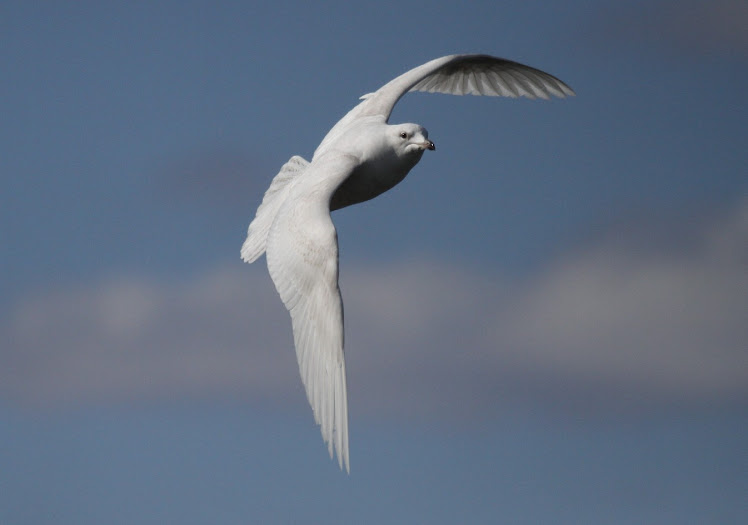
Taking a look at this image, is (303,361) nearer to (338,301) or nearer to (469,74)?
(338,301)

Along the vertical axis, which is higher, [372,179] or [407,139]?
[407,139]

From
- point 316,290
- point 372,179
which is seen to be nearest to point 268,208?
point 372,179

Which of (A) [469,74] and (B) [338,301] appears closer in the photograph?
(B) [338,301]

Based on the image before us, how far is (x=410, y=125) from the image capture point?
15.9m

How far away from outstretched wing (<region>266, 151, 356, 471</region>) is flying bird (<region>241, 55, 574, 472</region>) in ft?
0.04

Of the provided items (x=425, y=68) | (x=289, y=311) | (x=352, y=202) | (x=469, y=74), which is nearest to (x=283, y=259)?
(x=289, y=311)

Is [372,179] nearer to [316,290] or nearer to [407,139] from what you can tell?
[407,139]

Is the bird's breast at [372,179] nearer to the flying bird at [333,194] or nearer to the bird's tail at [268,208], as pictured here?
the flying bird at [333,194]

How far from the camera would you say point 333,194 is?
14945 mm

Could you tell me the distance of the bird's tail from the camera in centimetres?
1602

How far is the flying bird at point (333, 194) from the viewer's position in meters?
13.5

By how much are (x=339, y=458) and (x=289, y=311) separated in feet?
6.92

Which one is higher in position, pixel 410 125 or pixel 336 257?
pixel 410 125

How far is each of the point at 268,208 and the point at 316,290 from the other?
323 centimetres
